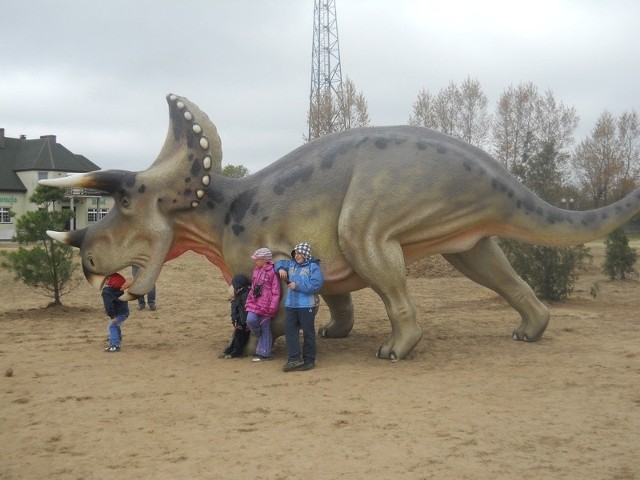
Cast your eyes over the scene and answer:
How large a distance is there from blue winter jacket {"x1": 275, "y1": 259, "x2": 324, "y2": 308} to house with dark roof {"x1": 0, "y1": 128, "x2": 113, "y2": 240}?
2992 centimetres

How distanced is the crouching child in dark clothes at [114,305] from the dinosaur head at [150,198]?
0.12 m

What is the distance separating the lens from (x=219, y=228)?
6719 millimetres

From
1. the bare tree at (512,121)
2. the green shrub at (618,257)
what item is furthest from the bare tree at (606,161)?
the green shrub at (618,257)

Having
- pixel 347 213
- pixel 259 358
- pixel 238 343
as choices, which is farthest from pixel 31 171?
pixel 347 213

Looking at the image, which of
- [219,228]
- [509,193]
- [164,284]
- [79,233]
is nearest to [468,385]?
[509,193]

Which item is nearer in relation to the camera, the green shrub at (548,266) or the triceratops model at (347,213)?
the triceratops model at (347,213)

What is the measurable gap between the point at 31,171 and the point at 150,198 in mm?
31856

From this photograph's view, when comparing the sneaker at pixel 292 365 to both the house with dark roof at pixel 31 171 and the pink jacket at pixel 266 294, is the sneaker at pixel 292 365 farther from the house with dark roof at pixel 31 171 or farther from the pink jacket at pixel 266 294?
the house with dark roof at pixel 31 171

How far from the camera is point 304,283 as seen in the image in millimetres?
5918

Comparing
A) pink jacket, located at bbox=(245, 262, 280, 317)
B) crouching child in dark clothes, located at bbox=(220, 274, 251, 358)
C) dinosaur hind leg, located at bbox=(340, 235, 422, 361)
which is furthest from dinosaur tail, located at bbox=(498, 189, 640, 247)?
crouching child in dark clothes, located at bbox=(220, 274, 251, 358)

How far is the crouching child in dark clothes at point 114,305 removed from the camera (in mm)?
6844

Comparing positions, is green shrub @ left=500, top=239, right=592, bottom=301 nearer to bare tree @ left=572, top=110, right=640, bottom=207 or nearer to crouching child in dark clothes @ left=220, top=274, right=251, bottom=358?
crouching child in dark clothes @ left=220, top=274, right=251, bottom=358

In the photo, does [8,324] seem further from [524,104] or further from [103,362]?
[524,104]

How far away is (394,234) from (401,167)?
0.61 metres
